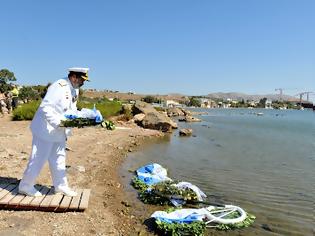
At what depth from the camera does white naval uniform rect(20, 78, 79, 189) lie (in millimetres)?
7430

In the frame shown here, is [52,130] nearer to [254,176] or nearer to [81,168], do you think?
[81,168]

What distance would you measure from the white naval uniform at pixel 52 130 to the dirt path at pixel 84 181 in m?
0.94

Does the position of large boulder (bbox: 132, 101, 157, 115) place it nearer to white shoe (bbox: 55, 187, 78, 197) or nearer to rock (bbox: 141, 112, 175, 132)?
rock (bbox: 141, 112, 175, 132)

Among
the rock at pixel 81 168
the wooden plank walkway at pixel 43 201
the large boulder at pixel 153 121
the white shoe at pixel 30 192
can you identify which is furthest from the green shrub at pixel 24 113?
the white shoe at pixel 30 192

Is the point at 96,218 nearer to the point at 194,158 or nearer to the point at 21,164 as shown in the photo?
the point at 21,164

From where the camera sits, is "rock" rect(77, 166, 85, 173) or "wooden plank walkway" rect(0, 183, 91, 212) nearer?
"wooden plank walkway" rect(0, 183, 91, 212)

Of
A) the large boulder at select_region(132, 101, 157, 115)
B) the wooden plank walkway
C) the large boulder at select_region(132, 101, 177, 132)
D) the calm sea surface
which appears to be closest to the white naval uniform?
the wooden plank walkway

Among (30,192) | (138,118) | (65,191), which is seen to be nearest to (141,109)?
(138,118)

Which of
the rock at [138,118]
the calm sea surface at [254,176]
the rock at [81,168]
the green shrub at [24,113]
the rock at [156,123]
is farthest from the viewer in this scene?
the rock at [138,118]

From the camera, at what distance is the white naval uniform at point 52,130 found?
7.43m

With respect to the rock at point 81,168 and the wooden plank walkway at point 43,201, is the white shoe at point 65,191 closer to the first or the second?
the wooden plank walkway at point 43,201

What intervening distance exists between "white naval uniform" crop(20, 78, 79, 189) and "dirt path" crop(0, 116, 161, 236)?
94 centimetres

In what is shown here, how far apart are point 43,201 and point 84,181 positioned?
10.1ft

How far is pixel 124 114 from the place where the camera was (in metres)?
34.4
